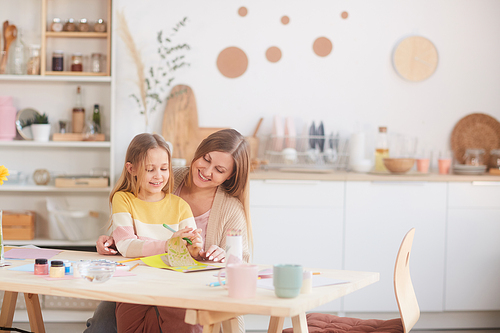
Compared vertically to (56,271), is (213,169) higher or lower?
higher

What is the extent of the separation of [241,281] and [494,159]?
3004mm

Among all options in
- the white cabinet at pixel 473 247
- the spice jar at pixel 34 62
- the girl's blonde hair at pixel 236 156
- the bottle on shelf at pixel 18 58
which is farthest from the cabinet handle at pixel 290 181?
the bottle on shelf at pixel 18 58

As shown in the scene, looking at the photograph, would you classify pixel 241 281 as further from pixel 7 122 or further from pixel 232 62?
pixel 7 122

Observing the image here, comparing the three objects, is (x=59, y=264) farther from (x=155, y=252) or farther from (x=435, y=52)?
(x=435, y=52)

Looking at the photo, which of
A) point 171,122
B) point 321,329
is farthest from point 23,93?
point 321,329

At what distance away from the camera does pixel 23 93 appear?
3.68 meters

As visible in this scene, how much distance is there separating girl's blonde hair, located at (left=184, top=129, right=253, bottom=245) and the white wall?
164 centimetres

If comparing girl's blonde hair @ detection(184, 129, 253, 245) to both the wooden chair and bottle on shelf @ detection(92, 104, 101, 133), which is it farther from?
Answer: bottle on shelf @ detection(92, 104, 101, 133)

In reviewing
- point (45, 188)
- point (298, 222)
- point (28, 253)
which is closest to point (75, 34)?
point (45, 188)

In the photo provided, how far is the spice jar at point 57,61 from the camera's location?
352 centimetres

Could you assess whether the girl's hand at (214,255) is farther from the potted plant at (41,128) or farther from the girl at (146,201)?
the potted plant at (41,128)

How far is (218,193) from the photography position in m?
2.11

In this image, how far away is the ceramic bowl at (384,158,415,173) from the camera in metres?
3.38

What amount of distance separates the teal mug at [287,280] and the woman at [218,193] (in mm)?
693
